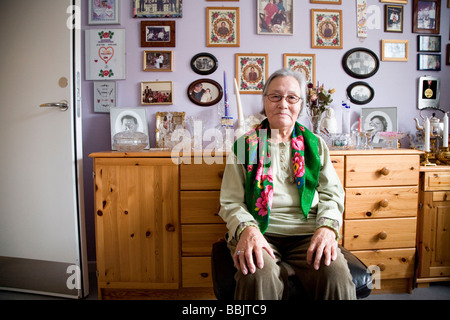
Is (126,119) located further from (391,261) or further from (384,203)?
(391,261)

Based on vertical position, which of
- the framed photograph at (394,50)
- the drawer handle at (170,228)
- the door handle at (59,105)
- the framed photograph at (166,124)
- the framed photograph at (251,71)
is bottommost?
the drawer handle at (170,228)

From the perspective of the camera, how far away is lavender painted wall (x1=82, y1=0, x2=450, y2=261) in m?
1.97

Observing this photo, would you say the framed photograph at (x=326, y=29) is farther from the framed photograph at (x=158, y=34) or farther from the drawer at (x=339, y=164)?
the framed photograph at (x=158, y=34)

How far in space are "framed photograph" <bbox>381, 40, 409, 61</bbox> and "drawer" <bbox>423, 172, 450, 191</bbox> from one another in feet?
3.27

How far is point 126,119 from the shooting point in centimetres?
193

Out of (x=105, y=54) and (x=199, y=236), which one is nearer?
(x=199, y=236)

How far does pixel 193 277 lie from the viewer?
1549 millimetres

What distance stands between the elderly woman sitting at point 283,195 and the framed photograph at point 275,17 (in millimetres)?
981

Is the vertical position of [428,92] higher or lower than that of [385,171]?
higher

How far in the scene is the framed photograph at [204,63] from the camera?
1.96m

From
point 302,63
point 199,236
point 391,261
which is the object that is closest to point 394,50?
point 302,63

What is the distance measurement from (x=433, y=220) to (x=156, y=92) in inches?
86.6

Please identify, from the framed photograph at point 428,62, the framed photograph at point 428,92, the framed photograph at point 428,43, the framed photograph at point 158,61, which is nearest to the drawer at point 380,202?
the framed photograph at point 428,92

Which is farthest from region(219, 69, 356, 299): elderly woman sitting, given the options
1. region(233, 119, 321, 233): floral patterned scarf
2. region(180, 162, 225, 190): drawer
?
region(180, 162, 225, 190): drawer
